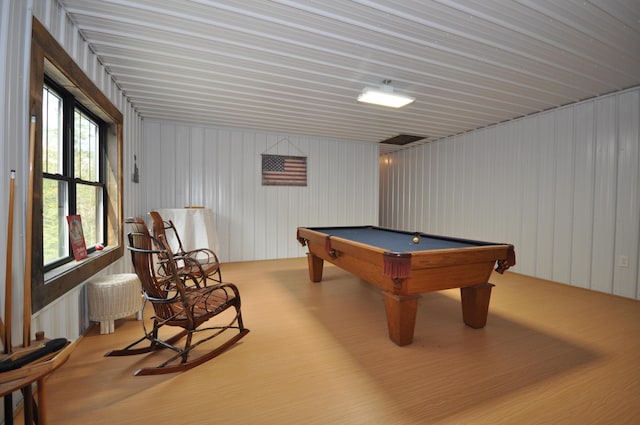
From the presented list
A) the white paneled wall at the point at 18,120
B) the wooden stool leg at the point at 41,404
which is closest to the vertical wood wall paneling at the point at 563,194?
the wooden stool leg at the point at 41,404

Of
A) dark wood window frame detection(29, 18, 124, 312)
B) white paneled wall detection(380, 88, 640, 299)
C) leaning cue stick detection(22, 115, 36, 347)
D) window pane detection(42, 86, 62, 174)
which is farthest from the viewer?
white paneled wall detection(380, 88, 640, 299)

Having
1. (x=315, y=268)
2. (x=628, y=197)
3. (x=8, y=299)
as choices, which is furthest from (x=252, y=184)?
(x=628, y=197)

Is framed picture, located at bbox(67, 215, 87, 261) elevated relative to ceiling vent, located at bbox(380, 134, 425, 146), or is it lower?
lower

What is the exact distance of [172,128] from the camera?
17.9ft

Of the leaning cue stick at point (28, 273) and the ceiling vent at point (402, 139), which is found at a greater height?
the ceiling vent at point (402, 139)

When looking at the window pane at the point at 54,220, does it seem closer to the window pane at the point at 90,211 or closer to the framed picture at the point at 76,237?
the framed picture at the point at 76,237

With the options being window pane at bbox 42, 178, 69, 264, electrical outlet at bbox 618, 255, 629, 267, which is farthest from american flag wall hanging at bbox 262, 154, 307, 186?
electrical outlet at bbox 618, 255, 629, 267

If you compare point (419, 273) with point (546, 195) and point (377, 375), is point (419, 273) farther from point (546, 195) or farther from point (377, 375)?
point (546, 195)

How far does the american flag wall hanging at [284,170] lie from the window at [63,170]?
129 inches

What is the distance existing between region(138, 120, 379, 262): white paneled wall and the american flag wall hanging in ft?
0.35

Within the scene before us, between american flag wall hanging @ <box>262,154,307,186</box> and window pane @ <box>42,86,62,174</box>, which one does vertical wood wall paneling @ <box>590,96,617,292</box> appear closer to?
american flag wall hanging @ <box>262,154,307,186</box>

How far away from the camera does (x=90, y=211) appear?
10.4 ft

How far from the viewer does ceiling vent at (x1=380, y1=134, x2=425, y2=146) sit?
654cm

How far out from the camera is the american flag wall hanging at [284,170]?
616cm
